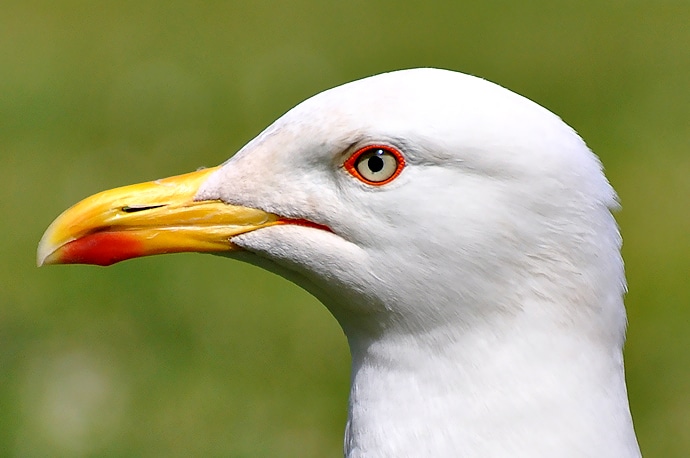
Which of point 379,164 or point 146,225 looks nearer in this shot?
point 379,164

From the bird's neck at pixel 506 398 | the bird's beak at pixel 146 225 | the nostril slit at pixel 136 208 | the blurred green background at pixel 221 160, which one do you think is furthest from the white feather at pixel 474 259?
the blurred green background at pixel 221 160

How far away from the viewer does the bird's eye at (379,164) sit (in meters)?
2.58

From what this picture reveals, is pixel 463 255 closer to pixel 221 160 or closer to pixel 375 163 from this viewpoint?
pixel 375 163

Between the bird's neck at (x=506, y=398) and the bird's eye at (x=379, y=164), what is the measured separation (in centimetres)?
35

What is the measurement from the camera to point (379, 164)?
259 cm

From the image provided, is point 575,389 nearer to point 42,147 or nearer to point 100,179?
point 100,179

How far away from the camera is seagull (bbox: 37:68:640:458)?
2.55 meters

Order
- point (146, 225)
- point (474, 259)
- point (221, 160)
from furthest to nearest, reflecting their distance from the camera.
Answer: point (221, 160), point (146, 225), point (474, 259)

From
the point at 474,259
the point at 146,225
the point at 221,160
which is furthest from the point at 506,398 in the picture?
the point at 221,160

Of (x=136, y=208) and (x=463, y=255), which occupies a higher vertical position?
(x=136, y=208)

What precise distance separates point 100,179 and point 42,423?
2.62m

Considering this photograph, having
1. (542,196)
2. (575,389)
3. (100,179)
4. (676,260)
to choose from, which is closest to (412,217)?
(542,196)

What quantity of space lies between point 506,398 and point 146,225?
2.96 feet

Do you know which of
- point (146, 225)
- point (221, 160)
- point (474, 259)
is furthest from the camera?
point (221, 160)
